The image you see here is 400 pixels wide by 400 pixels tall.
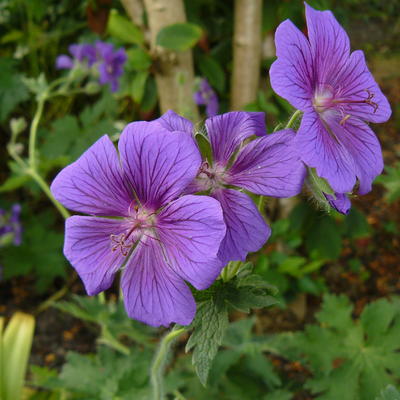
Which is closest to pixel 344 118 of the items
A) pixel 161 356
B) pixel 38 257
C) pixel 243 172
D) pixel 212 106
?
pixel 243 172

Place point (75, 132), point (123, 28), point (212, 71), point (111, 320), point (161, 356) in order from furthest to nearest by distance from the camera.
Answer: point (75, 132)
point (212, 71)
point (123, 28)
point (111, 320)
point (161, 356)

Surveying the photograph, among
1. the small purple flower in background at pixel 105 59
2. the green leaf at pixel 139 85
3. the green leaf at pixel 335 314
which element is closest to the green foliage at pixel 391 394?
the green leaf at pixel 335 314

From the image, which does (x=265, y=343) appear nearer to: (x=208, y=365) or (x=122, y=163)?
(x=208, y=365)

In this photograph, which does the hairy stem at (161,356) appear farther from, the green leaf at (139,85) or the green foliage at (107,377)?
the green leaf at (139,85)

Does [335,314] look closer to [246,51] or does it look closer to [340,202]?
[340,202]

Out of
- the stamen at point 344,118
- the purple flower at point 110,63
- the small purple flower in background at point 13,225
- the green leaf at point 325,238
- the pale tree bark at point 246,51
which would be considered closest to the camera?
the stamen at point 344,118

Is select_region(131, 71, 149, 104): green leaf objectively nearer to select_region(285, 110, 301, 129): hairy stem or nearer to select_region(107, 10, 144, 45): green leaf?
select_region(107, 10, 144, 45): green leaf
